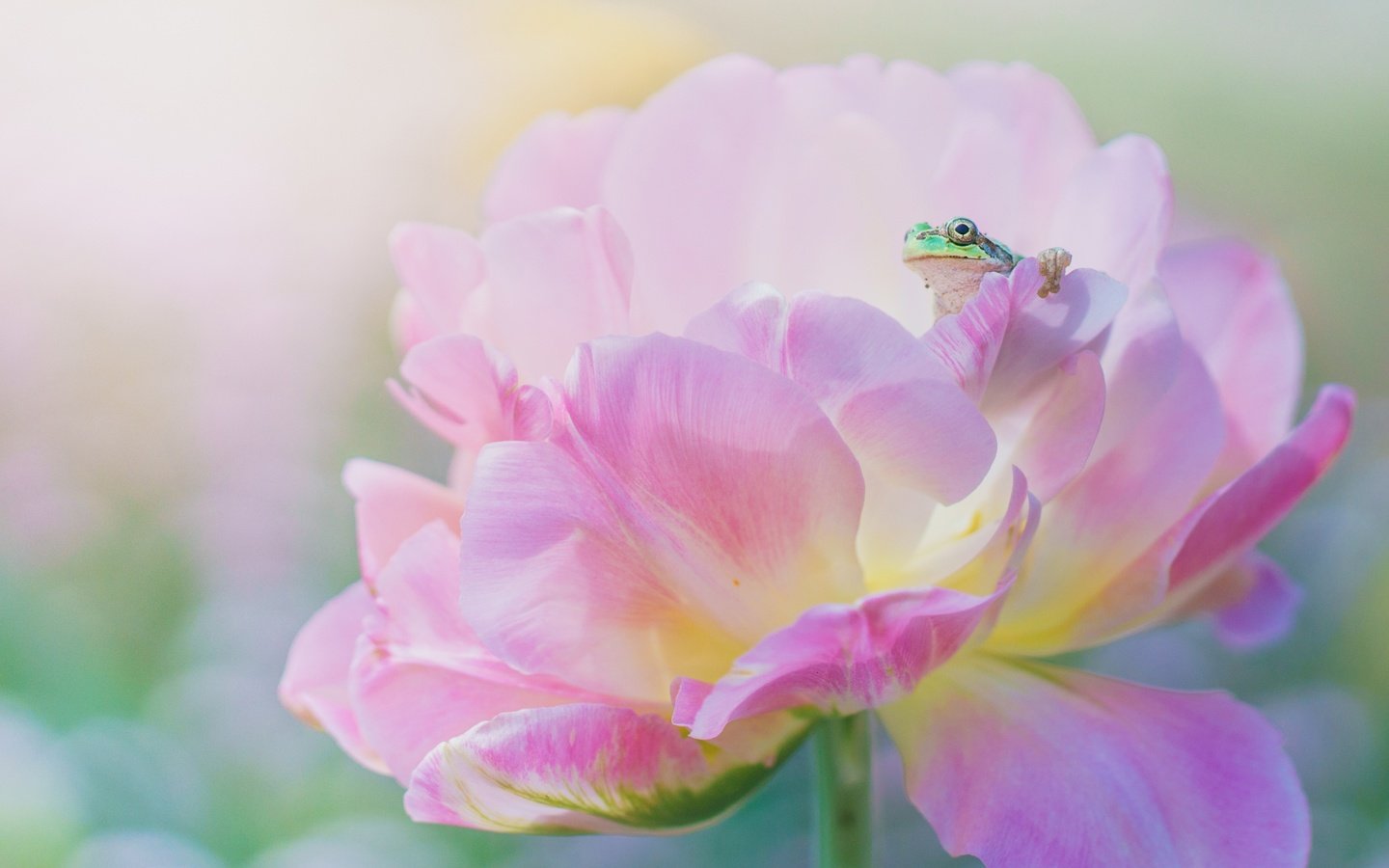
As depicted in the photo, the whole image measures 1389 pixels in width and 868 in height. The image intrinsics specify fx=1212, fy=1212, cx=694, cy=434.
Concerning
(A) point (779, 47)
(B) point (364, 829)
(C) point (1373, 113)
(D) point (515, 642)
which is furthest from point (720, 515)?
(C) point (1373, 113)

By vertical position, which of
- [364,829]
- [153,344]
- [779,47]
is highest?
[779,47]

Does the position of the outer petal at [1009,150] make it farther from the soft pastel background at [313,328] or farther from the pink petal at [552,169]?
the soft pastel background at [313,328]

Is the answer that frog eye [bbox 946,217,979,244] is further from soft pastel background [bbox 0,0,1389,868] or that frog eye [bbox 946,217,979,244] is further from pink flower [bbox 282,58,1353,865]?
soft pastel background [bbox 0,0,1389,868]

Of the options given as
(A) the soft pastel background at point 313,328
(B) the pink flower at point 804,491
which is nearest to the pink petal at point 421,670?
(B) the pink flower at point 804,491

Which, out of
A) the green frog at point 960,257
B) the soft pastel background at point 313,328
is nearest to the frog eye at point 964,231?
the green frog at point 960,257

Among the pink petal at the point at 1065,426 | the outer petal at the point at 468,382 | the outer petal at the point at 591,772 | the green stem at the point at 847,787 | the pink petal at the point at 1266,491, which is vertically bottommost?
the green stem at the point at 847,787

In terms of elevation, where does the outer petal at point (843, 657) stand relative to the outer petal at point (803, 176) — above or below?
below

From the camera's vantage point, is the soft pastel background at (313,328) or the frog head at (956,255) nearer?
the frog head at (956,255)

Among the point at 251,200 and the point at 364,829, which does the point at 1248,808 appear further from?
the point at 251,200
